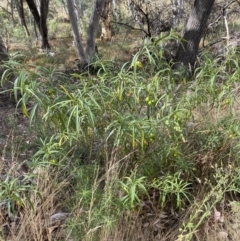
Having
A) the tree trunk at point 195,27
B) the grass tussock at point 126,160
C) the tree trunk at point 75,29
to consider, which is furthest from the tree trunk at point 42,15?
the grass tussock at point 126,160

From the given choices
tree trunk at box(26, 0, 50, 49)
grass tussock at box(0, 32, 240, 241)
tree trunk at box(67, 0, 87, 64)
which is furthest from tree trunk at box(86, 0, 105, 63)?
grass tussock at box(0, 32, 240, 241)

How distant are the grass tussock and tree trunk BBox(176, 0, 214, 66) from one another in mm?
3331

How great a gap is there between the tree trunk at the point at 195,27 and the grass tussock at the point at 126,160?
131 inches

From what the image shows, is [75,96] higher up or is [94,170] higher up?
[75,96]

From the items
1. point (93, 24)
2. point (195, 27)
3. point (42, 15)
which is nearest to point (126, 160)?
point (195, 27)

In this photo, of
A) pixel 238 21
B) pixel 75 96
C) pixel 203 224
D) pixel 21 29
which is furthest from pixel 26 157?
pixel 238 21

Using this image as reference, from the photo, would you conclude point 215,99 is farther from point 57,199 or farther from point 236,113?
point 57,199

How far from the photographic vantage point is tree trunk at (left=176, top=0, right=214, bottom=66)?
553 cm

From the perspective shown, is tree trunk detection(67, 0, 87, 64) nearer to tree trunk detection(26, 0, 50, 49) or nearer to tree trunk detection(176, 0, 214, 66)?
tree trunk detection(176, 0, 214, 66)

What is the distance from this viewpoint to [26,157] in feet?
9.50

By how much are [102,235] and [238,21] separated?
12631 mm

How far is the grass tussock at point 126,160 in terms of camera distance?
Result: 1979mm

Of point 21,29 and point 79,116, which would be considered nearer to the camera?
point 79,116

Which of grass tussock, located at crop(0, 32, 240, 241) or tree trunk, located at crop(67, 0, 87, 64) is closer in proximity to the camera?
grass tussock, located at crop(0, 32, 240, 241)
